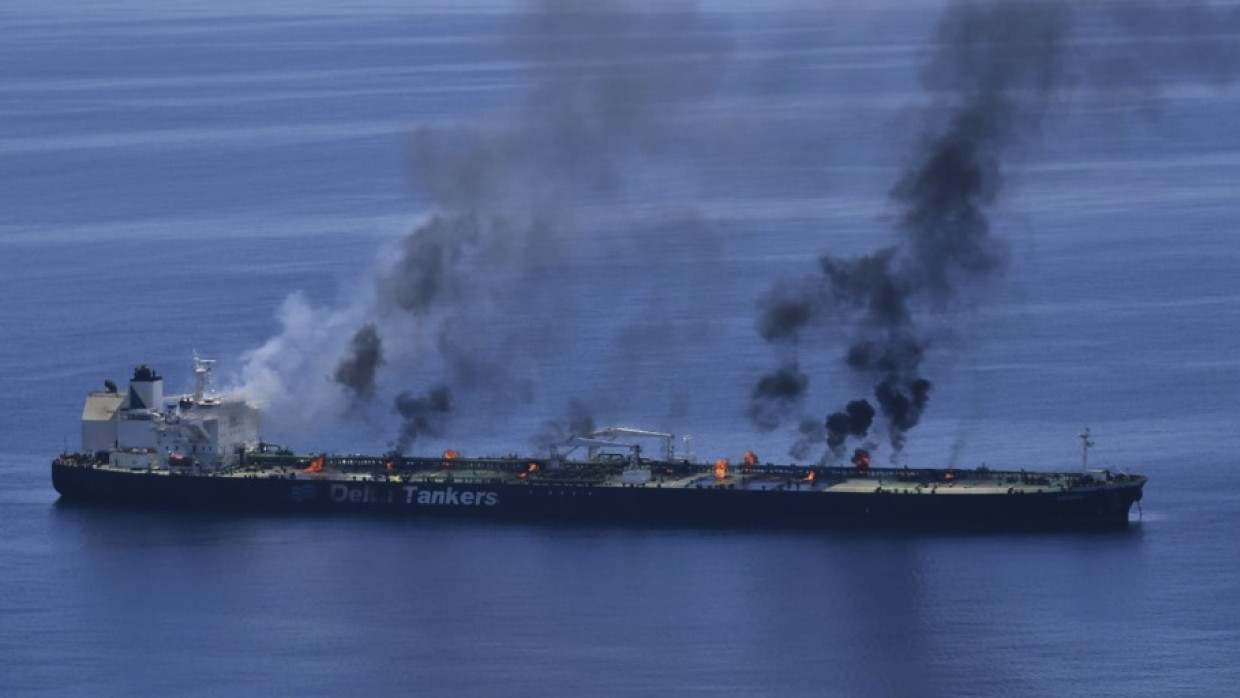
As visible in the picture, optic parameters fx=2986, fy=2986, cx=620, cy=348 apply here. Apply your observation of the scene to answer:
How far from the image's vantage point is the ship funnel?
135 meters

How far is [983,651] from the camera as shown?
107 meters

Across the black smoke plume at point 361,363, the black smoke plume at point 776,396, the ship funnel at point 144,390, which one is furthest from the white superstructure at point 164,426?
the black smoke plume at point 776,396

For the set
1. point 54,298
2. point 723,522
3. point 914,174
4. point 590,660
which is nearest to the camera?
point 590,660

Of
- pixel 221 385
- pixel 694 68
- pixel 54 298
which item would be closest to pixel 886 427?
pixel 221 385

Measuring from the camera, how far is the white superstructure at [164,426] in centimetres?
13450

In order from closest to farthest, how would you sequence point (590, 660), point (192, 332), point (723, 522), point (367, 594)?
point (590, 660), point (367, 594), point (723, 522), point (192, 332)

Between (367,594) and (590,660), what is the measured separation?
13647mm

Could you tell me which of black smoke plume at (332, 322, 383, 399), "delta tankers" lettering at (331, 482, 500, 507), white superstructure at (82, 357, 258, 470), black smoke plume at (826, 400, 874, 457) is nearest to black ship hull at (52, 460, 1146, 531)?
"delta tankers" lettering at (331, 482, 500, 507)

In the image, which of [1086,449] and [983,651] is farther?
[1086,449]

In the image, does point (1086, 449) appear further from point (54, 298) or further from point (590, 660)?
point (54, 298)

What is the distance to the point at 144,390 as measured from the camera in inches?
5325

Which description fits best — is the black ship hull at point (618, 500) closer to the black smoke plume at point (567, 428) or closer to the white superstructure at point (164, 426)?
the white superstructure at point (164, 426)

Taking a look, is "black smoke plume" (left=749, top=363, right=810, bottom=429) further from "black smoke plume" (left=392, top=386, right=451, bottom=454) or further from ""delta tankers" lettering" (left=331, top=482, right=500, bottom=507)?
""delta tankers" lettering" (left=331, top=482, right=500, bottom=507)

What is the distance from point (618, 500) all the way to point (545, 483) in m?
3.52
